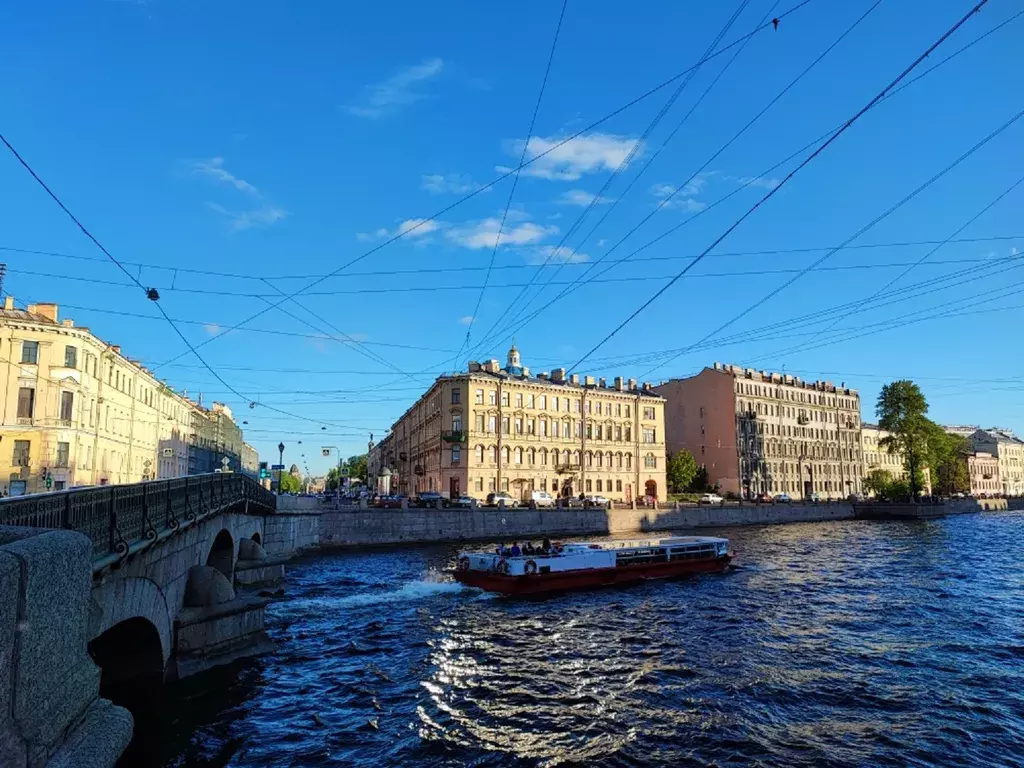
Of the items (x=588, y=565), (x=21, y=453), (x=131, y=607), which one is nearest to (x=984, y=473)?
(x=588, y=565)

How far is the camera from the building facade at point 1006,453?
6403 inches

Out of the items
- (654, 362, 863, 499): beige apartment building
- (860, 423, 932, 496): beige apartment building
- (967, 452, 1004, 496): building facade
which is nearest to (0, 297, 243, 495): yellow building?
(654, 362, 863, 499): beige apartment building

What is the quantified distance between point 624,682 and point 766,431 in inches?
3833

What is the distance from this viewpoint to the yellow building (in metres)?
46.8

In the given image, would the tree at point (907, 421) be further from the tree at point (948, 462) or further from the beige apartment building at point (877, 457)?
the beige apartment building at point (877, 457)

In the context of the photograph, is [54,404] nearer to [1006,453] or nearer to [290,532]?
[290,532]

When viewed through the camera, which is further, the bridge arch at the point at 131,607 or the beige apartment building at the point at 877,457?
the beige apartment building at the point at 877,457

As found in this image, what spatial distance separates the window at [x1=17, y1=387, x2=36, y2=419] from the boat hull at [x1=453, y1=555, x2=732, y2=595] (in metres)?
36.9

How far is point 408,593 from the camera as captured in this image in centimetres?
3062

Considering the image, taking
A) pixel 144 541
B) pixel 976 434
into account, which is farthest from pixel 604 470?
pixel 976 434

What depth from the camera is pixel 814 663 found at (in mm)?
17984

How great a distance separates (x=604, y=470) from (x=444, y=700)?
67.2 m

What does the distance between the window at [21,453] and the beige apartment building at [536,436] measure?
3562cm

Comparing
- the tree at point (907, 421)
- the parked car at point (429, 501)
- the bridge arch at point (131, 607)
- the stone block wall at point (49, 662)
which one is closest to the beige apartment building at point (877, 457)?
the tree at point (907, 421)
